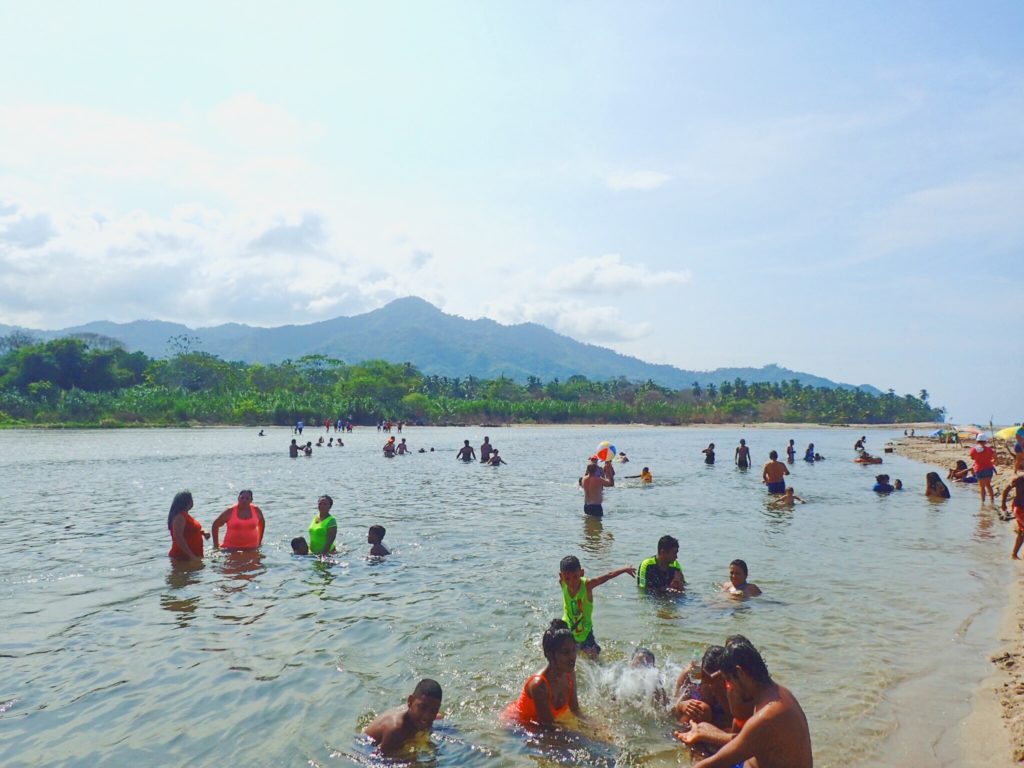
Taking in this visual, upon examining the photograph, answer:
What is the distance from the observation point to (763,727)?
15.2 ft

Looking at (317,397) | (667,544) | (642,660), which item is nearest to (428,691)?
(642,660)

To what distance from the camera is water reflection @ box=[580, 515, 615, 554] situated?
1536 cm

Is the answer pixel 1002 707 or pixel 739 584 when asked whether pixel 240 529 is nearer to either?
pixel 739 584

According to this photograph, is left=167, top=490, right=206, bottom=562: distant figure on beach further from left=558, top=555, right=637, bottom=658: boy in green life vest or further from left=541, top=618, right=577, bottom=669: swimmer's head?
left=541, top=618, right=577, bottom=669: swimmer's head

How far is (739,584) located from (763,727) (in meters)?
6.73

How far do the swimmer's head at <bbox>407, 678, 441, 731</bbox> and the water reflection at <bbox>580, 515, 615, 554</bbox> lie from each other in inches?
359

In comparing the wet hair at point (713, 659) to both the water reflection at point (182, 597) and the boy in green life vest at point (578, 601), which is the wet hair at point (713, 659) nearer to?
the boy in green life vest at point (578, 601)

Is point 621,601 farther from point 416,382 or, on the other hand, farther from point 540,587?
point 416,382

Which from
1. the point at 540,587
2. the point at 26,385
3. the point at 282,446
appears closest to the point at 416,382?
the point at 26,385

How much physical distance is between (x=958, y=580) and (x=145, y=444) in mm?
53367

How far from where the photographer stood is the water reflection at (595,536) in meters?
15.4

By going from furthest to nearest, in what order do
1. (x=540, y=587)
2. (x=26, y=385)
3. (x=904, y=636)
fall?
1. (x=26, y=385)
2. (x=540, y=587)
3. (x=904, y=636)

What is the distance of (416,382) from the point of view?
124 metres

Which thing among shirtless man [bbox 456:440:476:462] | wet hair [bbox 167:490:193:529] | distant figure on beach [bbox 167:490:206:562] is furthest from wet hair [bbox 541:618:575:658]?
shirtless man [bbox 456:440:476:462]
